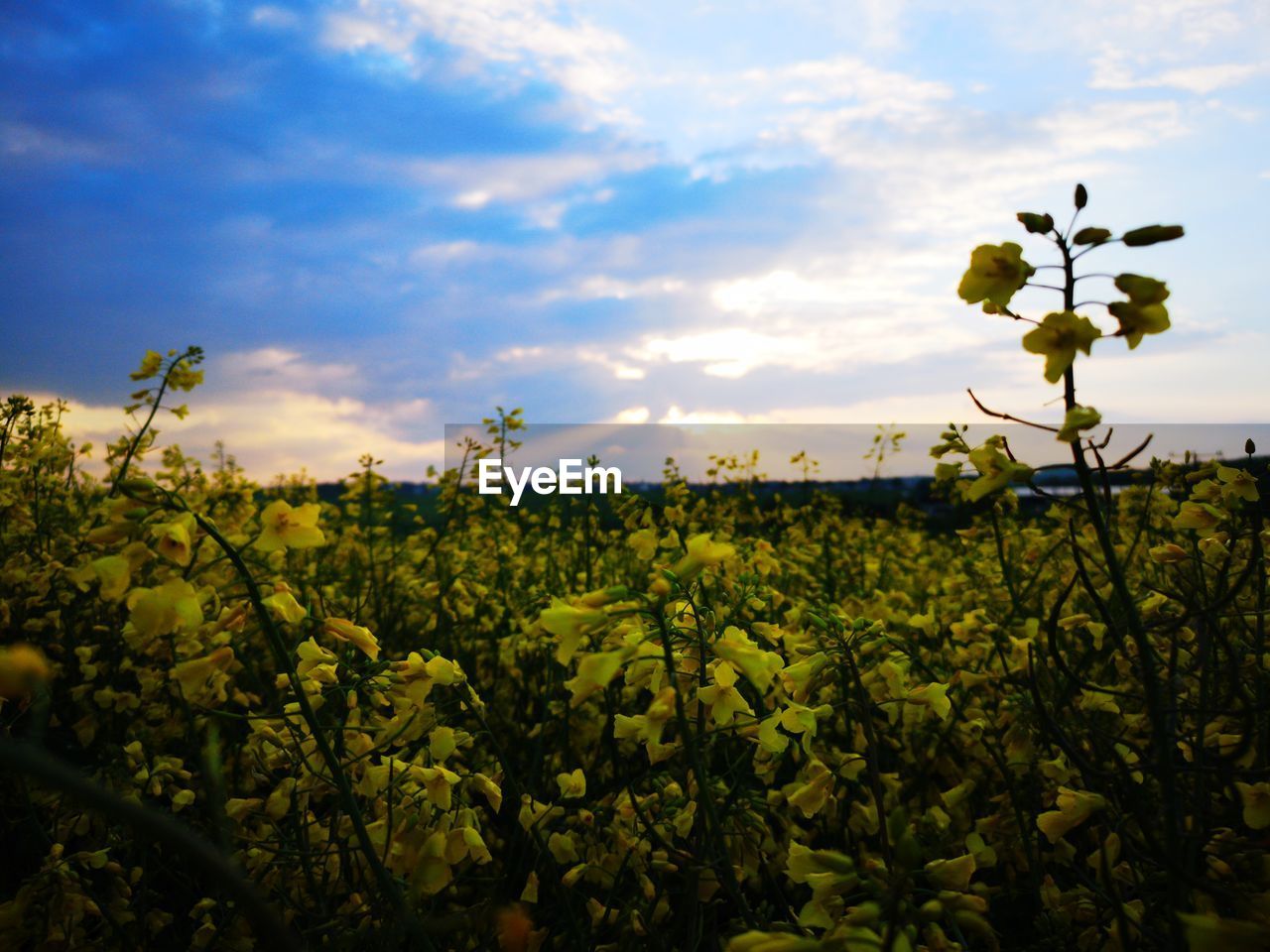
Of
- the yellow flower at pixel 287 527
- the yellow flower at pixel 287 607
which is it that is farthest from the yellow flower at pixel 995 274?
the yellow flower at pixel 287 607

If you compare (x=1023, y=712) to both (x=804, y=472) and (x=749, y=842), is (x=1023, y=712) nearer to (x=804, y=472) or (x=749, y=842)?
(x=749, y=842)

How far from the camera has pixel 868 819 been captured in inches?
90.5

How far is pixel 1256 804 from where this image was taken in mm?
1637

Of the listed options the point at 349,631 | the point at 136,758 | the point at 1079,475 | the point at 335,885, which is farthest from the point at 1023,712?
the point at 136,758

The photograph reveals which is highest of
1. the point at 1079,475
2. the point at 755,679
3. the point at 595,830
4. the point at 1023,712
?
the point at 1079,475

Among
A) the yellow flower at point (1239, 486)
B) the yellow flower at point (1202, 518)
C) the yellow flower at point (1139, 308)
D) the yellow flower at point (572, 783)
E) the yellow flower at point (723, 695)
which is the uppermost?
the yellow flower at point (1139, 308)

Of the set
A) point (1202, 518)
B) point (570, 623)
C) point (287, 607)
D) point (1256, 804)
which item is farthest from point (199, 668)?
point (1202, 518)

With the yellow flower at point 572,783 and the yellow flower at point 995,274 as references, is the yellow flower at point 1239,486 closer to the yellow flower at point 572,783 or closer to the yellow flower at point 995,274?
the yellow flower at point 995,274

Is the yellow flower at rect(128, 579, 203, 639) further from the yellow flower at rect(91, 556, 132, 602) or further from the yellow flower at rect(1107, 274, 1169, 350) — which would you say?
the yellow flower at rect(1107, 274, 1169, 350)

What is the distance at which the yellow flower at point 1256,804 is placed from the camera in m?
1.61

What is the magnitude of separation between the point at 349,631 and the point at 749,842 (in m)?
1.18

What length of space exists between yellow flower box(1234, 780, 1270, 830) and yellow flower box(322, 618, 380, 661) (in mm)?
1827

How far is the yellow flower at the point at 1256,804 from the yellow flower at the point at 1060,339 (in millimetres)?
948

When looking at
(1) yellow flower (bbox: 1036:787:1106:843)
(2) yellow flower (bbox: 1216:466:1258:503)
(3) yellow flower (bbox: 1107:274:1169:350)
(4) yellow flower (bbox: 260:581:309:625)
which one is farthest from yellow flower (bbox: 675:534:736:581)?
(2) yellow flower (bbox: 1216:466:1258:503)
